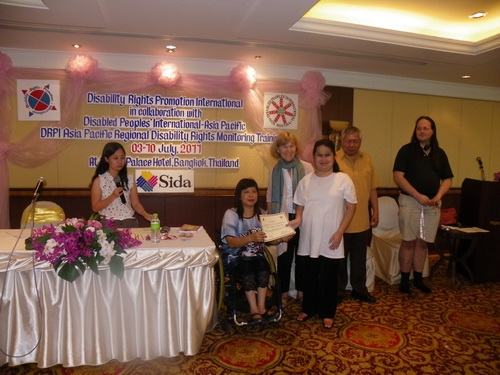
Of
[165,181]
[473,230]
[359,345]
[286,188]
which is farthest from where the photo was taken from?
[165,181]

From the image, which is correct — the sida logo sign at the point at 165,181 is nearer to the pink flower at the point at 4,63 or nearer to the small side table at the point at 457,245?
the pink flower at the point at 4,63

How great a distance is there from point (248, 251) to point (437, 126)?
4396mm

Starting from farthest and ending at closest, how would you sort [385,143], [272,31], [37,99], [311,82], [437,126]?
[437,126] → [385,143] → [311,82] → [37,99] → [272,31]

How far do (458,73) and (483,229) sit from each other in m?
2.31

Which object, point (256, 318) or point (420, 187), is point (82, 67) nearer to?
point (256, 318)

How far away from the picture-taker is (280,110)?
16.5 ft

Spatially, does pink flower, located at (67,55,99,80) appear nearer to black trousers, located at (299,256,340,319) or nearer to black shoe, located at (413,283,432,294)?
black trousers, located at (299,256,340,319)

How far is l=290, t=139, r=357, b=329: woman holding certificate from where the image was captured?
9.85ft

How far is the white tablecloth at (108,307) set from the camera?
92.9 inches

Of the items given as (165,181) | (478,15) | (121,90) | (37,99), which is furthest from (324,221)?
(37,99)

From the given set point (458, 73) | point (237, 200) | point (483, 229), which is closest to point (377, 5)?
point (458, 73)

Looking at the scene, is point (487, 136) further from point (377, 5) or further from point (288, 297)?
point (288, 297)

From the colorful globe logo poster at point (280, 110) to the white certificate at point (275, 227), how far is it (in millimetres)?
2278

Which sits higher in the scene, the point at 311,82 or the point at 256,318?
the point at 311,82
